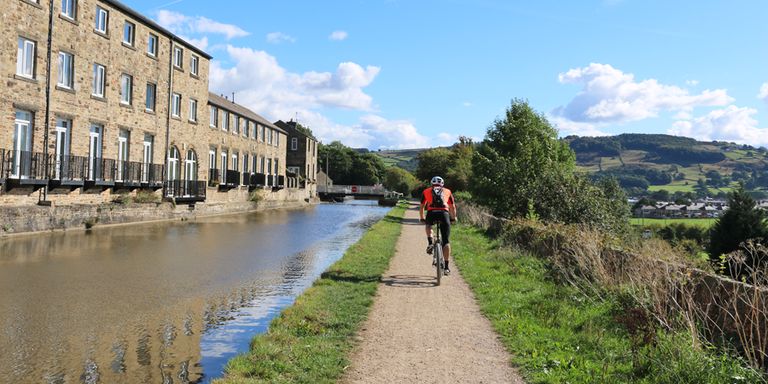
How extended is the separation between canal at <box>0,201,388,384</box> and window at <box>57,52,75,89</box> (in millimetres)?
8178

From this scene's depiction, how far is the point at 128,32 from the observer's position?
27.0 m

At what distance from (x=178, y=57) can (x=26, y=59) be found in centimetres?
1243

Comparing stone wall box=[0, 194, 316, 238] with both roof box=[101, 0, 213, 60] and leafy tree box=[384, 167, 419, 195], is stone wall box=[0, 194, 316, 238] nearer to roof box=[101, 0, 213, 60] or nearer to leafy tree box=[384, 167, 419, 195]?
roof box=[101, 0, 213, 60]

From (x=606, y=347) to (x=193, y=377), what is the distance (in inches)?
169

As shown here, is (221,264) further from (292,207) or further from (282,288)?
(292,207)

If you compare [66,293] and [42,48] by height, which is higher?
[42,48]

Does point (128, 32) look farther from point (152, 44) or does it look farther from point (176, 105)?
point (176, 105)

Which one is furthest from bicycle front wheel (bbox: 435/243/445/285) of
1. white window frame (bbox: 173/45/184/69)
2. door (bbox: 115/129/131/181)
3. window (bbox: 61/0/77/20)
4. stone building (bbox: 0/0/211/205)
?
white window frame (bbox: 173/45/184/69)

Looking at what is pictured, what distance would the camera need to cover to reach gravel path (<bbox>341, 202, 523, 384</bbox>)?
5172 mm

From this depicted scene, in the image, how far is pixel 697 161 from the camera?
15712 centimetres

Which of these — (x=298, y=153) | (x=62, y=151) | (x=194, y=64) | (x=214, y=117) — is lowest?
(x=62, y=151)

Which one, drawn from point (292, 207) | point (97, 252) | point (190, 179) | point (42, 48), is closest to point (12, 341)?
point (97, 252)

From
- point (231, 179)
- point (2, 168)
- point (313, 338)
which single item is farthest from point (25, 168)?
point (231, 179)

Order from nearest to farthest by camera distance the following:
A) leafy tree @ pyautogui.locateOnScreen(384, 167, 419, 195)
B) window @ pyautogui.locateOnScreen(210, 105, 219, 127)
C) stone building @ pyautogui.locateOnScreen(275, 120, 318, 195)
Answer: window @ pyautogui.locateOnScreen(210, 105, 219, 127) < stone building @ pyautogui.locateOnScreen(275, 120, 318, 195) < leafy tree @ pyautogui.locateOnScreen(384, 167, 419, 195)
